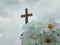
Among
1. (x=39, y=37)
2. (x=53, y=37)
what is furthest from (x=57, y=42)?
(x=39, y=37)

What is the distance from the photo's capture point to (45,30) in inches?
54.7

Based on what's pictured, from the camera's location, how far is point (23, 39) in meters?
1.44

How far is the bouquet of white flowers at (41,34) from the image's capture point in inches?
54.1

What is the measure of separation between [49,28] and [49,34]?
0.28 ft

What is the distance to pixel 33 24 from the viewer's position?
142 cm

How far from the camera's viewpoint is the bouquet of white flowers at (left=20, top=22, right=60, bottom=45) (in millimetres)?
1375

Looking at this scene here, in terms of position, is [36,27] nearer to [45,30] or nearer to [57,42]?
[45,30]

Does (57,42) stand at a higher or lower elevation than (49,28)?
lower

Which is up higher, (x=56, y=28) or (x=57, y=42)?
(x=56, y=28)

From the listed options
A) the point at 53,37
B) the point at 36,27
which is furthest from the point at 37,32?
the point at 53,37

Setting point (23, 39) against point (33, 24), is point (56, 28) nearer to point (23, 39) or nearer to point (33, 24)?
point (33, 24)

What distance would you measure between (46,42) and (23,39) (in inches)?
8.5

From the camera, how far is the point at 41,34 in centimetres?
139

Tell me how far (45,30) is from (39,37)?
83mm
